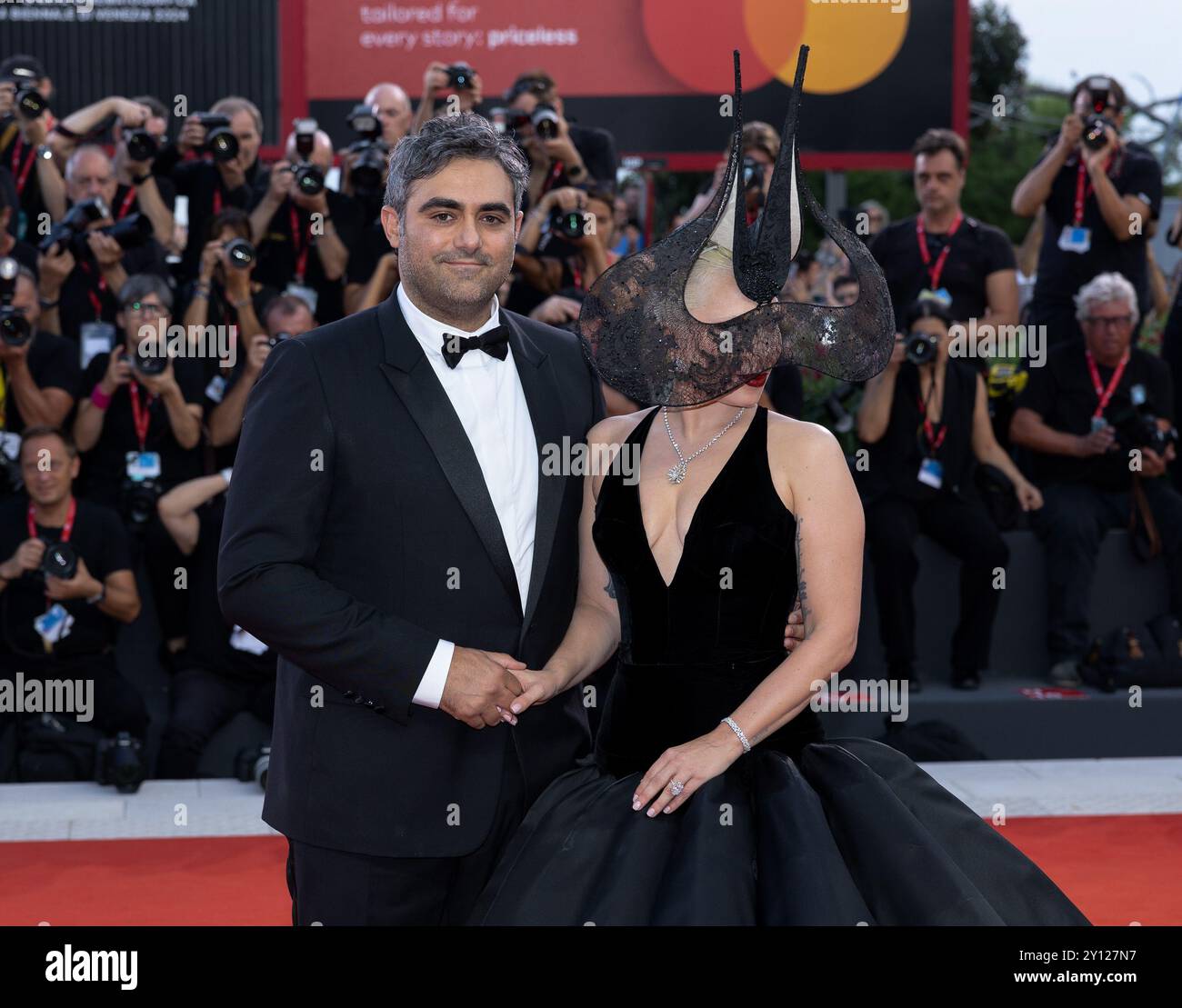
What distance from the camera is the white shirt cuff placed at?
2416mm

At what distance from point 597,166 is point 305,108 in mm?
3088

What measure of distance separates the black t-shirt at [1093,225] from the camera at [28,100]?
4.57 m

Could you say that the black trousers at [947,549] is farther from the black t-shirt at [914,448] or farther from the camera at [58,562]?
the camera at [58,562]

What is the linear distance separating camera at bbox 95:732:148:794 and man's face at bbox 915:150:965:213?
3.96 m

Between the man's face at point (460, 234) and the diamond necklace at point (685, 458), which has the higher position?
the man's face at point (460, 234)

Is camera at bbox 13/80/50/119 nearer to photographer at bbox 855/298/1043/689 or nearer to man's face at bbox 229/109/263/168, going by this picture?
man's face at bbox 229/109/263/168

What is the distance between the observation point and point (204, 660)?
570 centimetres

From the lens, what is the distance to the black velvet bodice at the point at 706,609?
2537 millimetres

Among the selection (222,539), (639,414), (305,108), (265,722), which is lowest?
(265,722)

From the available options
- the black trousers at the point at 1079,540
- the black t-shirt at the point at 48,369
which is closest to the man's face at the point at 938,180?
the black trousers at the point at 1079,540
